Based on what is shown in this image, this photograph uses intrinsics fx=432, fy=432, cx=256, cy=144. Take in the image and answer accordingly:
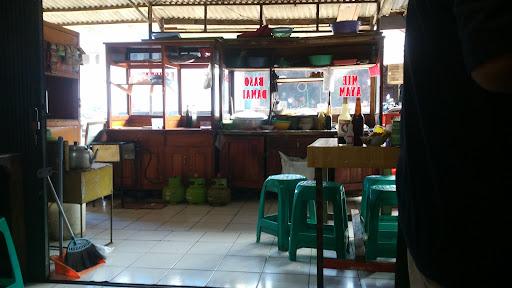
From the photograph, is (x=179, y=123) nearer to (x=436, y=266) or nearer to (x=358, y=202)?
(x=358, y=202)

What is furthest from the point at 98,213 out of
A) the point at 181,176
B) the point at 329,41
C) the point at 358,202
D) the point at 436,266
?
the point at 436,266

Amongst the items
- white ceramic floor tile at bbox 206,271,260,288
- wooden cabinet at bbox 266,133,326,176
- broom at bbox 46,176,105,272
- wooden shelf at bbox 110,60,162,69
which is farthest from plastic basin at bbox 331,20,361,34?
broom at bbox 46,176,105,272

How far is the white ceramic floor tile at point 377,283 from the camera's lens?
295 cm

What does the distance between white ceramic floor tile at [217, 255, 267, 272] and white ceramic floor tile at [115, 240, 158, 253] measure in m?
0.80

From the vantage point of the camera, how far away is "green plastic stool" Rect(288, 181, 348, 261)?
326 centimetres

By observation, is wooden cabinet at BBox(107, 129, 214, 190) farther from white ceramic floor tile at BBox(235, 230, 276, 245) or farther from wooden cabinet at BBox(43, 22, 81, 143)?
white ceramic floor tile at BBox(235, 230, 276, 245)

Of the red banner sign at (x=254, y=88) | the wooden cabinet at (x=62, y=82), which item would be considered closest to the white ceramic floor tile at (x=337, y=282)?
the wooden cabinet at (x=62, y=82)

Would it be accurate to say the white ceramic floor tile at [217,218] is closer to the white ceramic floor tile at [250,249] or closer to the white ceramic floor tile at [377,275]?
the white ceramic floor tile at [250,249]

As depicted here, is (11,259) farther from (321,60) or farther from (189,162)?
(321,60)

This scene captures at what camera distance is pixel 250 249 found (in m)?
3.80

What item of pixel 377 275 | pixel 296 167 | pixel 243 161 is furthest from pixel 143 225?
pixel 377 275

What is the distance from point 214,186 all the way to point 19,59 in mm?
3299

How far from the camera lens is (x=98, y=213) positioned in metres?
5.36

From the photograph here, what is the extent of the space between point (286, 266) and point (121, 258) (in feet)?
4.48
